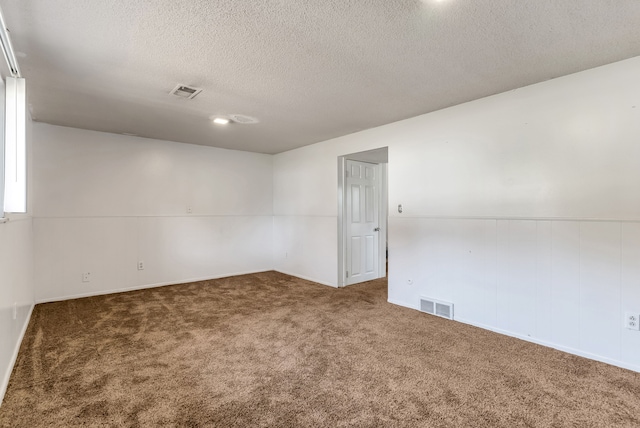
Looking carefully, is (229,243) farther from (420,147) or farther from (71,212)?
(420,147)

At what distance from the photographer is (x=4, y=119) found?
2148mm

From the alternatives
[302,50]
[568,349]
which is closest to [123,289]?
[302,50]

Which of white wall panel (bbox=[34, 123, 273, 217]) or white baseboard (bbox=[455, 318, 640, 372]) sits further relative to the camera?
white wall panel (bbox=[34, 123, 273, 217])

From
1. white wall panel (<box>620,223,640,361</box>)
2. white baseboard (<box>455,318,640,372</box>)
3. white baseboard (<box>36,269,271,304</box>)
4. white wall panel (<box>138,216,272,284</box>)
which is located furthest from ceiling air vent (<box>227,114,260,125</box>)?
white wall panel (<box>620,223,640,361</box>)

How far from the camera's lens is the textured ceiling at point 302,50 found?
5.73ft

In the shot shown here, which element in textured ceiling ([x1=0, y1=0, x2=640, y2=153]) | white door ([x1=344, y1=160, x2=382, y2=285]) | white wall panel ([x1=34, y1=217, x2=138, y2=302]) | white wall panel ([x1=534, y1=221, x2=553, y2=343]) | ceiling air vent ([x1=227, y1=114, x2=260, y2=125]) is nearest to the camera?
textured ceiling ([x1=0, y1=0, x2=640, y2=153])

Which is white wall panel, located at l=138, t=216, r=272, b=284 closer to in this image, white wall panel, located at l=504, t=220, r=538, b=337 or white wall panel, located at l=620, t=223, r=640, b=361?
white wall panel, located at l=504, t=220, r=538, b=337

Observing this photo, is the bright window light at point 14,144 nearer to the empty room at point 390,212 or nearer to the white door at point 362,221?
the empty room at point 390,212

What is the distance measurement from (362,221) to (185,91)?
3237mm

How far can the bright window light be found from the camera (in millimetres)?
2170

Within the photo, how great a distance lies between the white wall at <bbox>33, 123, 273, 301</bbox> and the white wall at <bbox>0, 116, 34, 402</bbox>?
39.3 inches

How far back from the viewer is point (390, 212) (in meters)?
4.02

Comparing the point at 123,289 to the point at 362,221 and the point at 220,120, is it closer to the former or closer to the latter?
the point at 220,120

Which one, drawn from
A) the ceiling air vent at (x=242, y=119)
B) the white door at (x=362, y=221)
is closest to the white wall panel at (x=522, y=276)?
the white door at (x=362, y=221)
